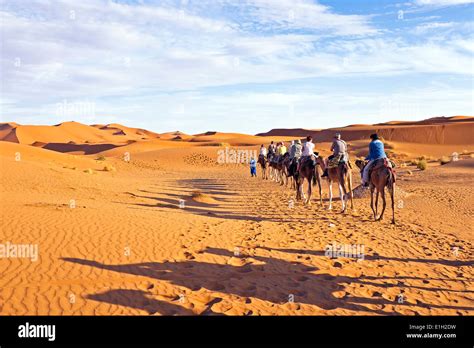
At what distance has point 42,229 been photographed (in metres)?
10.0

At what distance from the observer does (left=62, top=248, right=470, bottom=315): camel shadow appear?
683 cm

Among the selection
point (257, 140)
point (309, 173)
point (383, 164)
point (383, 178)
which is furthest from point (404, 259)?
point (257, 140)

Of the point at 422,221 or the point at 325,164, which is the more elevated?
the point at 325,164

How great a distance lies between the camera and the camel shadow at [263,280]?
6.83 metres

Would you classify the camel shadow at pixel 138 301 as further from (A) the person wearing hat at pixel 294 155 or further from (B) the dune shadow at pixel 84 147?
(B) the dune shadow at pixel 84 147

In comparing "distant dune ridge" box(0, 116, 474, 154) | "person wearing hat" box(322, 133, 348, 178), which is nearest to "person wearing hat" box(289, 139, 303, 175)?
"person wearing hat" box(322, 133, 348, 178)

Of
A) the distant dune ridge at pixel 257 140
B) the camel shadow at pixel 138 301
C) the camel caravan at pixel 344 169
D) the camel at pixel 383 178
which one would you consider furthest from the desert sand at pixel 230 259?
the distant dune ridge at pixel 257 140

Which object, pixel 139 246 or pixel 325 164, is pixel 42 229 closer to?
pixel 139 246

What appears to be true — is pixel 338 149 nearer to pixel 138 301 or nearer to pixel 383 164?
pixel 383 164

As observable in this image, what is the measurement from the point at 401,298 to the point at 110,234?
22.9 feet

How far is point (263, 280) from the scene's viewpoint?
775 centimetres
